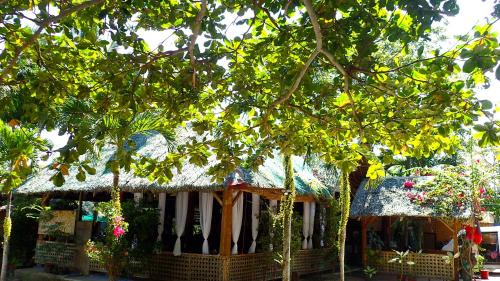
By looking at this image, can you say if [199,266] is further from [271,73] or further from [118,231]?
[271,73]

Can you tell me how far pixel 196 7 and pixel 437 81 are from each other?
2.01 m

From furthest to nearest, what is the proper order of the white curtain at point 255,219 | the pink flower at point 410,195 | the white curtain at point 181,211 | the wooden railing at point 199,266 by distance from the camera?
the pink flower at point 410,195 → the white curtain at point 255,219 → the white curtain at point 181,211 → the wooden railing at point 199,266

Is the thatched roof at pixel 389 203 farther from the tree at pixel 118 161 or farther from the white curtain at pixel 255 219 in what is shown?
the tree at pixel 118 161

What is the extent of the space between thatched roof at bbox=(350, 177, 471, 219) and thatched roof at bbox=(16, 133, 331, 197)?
0.96 metres

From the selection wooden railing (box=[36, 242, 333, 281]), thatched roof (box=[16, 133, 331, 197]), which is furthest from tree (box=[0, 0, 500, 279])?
wooden railing (box=[36, 242, 333, 281])

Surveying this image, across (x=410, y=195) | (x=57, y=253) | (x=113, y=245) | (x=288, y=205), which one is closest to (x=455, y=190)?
(x=410, y=195)

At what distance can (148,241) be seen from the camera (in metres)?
9.96

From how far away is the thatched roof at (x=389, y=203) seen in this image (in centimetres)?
1160

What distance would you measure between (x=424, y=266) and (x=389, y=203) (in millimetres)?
1778

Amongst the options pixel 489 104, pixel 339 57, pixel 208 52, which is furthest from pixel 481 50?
pixel 208 52

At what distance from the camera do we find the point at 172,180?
31.6ft

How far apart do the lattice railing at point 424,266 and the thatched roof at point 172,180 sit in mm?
2380

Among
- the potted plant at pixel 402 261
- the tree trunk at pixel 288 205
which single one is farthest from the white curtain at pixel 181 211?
the potted plant at pixel 402 261

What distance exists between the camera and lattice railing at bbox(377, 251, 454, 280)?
1152cm
